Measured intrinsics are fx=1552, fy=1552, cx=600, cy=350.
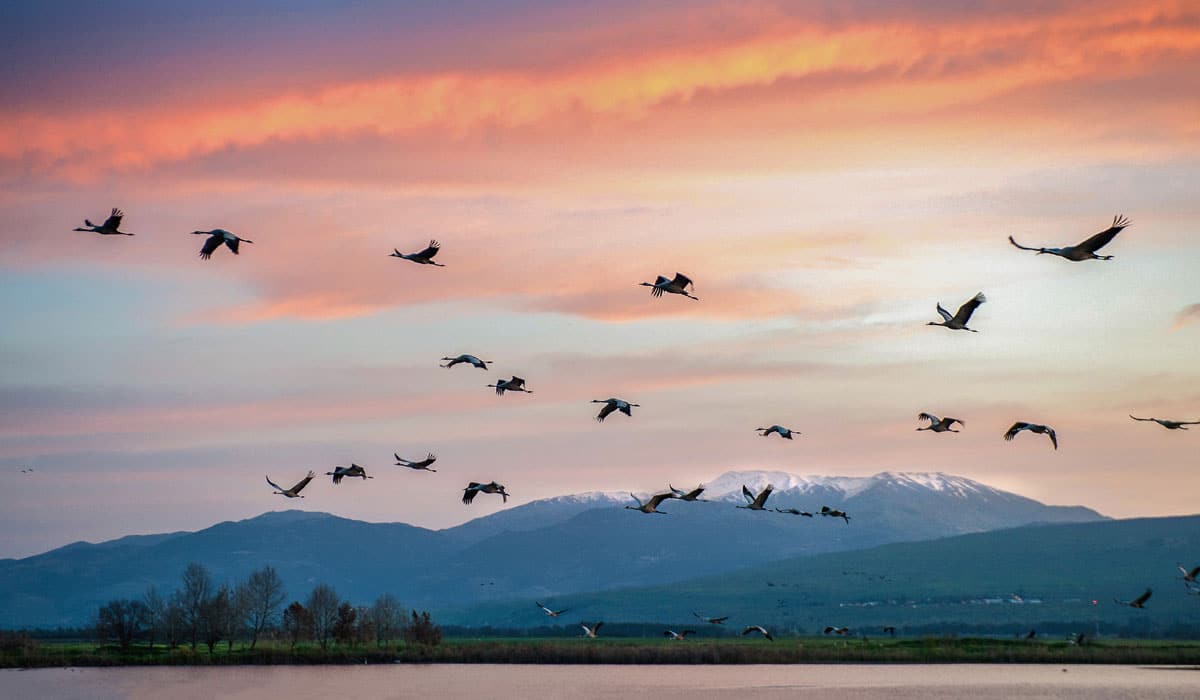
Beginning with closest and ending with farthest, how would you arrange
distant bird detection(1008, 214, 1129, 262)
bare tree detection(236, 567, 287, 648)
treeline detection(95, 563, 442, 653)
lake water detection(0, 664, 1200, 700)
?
distant bird detection(1008, 214, 1129, 262) → lake water detection(0, 664, 1200, 700) → treeline detection(95, 563, 442, 653) → bare tree detection(236, 567, 287, 648)

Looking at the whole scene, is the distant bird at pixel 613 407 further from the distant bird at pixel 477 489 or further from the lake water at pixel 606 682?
the lake water at pixel 606 682

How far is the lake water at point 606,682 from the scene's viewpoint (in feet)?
341

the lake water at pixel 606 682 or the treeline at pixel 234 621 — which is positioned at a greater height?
the treeline at pixel 234 621

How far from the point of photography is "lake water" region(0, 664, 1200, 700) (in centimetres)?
10400

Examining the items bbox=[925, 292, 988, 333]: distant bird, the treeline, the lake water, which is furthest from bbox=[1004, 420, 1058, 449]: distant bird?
the treeline

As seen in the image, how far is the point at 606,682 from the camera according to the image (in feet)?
386

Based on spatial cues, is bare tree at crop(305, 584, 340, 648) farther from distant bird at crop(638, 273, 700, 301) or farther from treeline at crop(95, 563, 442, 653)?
distant bird at crop(638, 273, 700, 301)

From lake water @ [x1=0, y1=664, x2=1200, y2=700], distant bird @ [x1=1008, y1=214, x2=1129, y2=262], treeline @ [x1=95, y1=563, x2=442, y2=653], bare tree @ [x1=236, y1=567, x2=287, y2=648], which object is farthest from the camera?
bare tree @ [x1=236, y1=567, x2=287, y2=648]

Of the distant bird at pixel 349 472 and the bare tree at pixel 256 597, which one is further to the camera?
the bare tree at pixel 256 597

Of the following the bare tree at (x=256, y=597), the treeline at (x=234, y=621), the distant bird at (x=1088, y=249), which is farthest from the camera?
the bare tree at (x=256, y=597)

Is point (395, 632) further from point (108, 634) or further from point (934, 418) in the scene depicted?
point (934, 418)

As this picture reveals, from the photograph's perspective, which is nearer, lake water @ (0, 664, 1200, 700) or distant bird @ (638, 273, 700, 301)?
distant bird @ (638, 273, 700, 301)

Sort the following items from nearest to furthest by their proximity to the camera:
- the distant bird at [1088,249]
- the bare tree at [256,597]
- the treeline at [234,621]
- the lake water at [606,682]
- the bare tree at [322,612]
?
the distant bird at [1088,249] → the lake water at [606,682] → the treeline at [234,621] → the bare tree at [322,612] → the bare tree at [256,597]

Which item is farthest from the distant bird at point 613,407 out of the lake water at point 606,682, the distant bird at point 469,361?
the lake water at point 606,682
